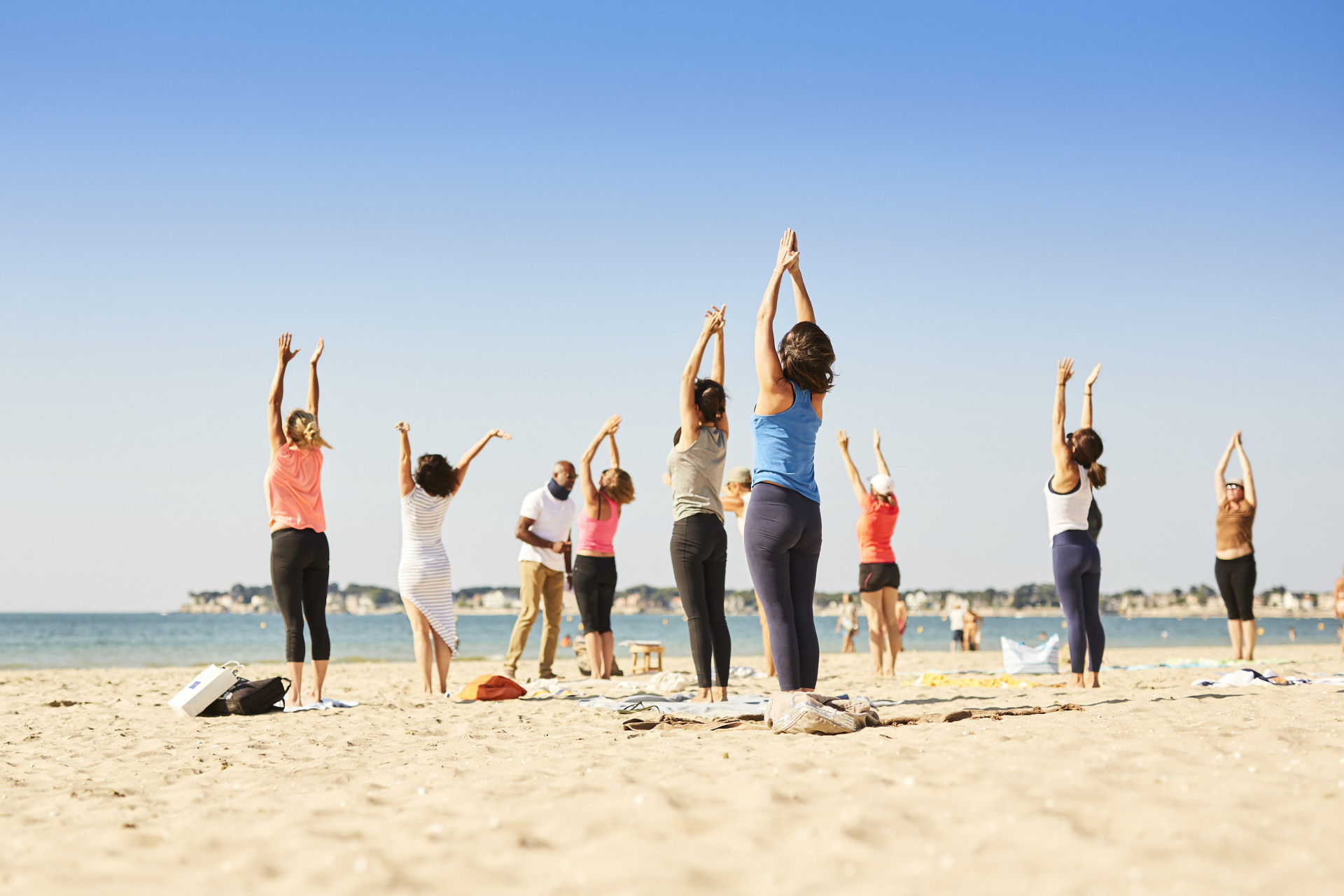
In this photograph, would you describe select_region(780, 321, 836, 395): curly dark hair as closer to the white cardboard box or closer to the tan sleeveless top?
the white cardboard box

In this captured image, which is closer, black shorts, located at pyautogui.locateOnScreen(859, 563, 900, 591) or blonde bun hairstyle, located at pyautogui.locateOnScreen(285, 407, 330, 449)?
blonde bun hairstyle, located at pyautogui.locateOnScreen(285, 407, 330, 449)

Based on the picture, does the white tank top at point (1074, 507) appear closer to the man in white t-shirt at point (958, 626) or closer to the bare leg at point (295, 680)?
the bare leg at point (295, 680)

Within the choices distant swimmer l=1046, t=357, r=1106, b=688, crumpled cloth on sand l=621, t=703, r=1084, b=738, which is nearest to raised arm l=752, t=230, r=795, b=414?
crumpled cloth on sand l=621, t=703, r=1084, b=738

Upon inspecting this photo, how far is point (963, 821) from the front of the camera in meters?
2.68

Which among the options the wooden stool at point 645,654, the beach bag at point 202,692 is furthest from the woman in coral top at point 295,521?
the wooden stool at point 645,654

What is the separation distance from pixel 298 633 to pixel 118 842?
14.7 ft

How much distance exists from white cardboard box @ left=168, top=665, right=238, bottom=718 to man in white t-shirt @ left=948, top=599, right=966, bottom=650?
25026 millimetres

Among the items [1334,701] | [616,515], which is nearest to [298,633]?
[616,515]

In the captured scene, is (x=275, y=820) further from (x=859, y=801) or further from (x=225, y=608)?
(x=225, y=608)

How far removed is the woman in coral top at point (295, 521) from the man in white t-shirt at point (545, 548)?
298 cm

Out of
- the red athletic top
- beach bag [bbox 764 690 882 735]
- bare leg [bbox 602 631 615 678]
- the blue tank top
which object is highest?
the blue tank top

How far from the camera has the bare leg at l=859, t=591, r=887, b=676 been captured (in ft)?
33.2

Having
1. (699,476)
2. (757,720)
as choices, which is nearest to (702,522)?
(699,476)

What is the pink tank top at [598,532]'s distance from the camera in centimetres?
956
